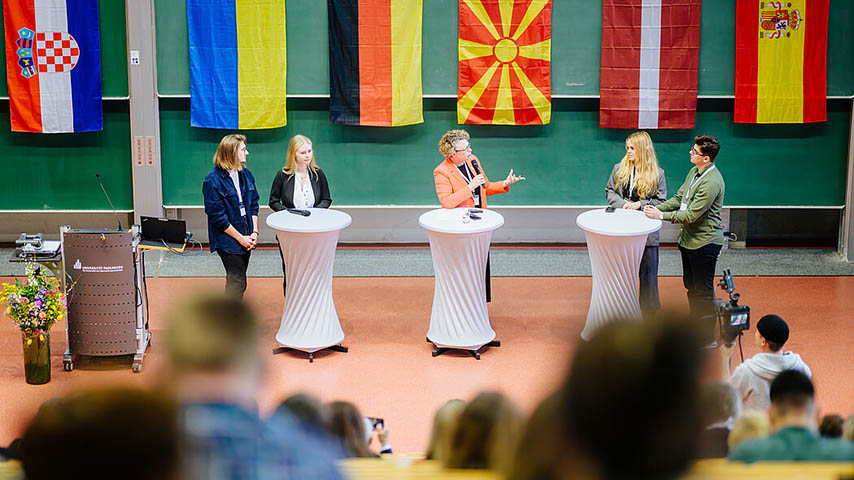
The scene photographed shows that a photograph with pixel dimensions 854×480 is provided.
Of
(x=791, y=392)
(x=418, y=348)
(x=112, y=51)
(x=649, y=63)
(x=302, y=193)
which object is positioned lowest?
(x=418, y=348)

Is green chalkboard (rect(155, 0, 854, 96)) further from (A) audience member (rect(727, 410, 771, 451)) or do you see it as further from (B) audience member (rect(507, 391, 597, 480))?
(B) audience member (rect(507, 391, 597, 480))

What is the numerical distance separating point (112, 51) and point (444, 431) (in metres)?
7.63

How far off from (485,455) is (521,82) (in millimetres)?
7080

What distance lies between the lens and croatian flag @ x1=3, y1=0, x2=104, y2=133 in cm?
834

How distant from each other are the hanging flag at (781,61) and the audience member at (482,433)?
24.4ft

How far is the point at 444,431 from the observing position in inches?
81.1

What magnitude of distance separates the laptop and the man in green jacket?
327 cm

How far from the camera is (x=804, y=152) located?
28.8 feet

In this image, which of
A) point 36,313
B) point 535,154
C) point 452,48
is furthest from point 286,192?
point 535,154

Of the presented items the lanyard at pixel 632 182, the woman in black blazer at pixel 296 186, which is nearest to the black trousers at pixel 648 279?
the lanyard at pixel 632 182

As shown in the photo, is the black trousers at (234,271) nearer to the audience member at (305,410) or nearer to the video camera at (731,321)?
the video camera at (731,321)

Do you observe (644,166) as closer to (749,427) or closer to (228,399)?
(749,427)

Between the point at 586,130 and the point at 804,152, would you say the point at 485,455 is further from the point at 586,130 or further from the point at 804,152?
the point at 804,152

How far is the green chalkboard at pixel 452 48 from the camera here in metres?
8.53
